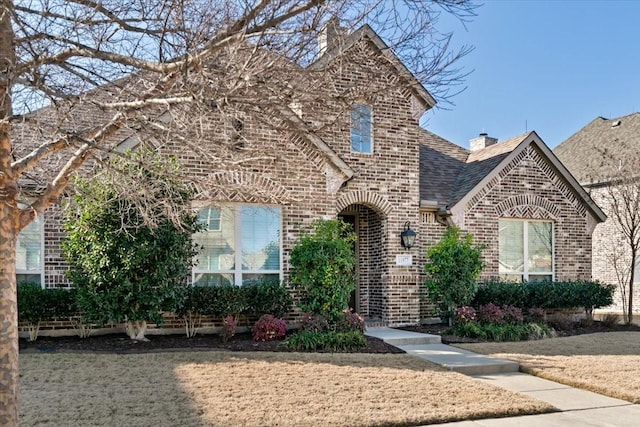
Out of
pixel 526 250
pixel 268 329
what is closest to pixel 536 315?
pixel 526 250

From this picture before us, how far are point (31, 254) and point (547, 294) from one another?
11.7 meters

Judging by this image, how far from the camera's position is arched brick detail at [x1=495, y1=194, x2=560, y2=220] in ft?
48.8

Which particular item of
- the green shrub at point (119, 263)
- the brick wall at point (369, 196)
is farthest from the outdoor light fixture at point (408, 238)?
the green shrub at point (119, 263)

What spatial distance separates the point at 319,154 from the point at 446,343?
4739mm

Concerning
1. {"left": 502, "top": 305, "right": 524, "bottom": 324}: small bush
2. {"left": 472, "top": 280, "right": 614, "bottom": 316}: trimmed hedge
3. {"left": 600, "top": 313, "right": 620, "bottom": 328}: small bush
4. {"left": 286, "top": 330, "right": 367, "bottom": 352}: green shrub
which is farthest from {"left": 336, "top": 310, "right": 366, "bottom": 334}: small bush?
{"left": 600, "top": 313, "right": 620, "bottom": 328}: small bush

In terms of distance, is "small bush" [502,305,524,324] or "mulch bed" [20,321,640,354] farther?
"small bush" [502,305,524,324]

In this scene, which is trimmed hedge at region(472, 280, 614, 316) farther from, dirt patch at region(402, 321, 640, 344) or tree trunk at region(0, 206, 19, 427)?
tree trunk at region(0, 206, 19, 427)

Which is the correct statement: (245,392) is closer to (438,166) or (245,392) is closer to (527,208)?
(527,208)

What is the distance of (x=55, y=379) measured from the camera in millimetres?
7473

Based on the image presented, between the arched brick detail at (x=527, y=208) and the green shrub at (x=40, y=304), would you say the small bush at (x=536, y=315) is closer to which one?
the arched brick detail at (x=527, y=208)

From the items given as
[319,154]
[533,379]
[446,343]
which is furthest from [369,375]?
[319,154]

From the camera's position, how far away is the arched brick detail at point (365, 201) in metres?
13.2

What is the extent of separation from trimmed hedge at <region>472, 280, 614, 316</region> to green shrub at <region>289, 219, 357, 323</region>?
14.2 feet

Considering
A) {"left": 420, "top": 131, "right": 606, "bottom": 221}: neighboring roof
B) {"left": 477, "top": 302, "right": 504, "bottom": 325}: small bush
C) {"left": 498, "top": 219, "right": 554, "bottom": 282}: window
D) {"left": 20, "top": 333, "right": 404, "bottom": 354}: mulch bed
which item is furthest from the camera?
{"left": 498, "top": 219, "right": 554, "bottom": 282}: window
